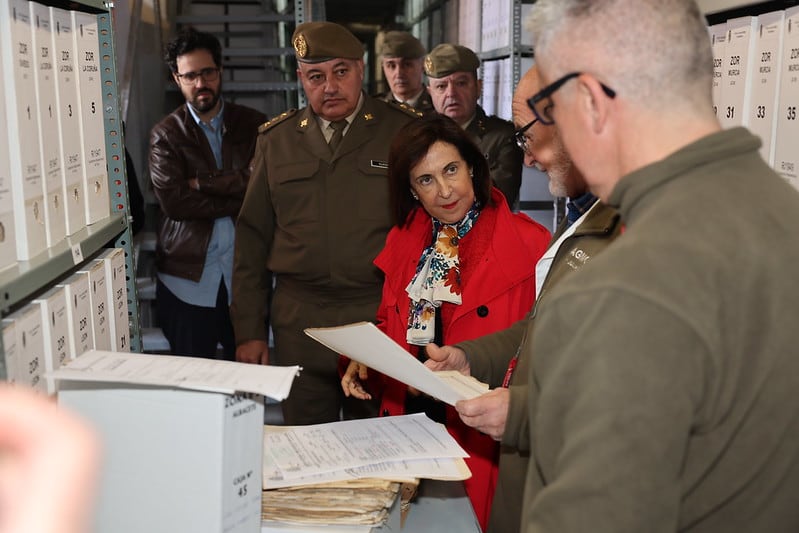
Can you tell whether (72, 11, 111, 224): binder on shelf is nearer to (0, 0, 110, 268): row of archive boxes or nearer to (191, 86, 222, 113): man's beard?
(0, 0, 110, 268): row of archive boxes

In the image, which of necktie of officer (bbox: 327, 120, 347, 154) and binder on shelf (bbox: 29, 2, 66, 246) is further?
necktie of officer (bbox: 327, 120, 347, 154)

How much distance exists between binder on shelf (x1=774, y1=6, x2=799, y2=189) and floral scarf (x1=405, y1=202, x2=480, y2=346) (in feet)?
3.01

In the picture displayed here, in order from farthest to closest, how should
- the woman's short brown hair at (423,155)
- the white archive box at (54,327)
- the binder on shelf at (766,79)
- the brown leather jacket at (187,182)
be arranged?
the brown leather jacket at (187,182), the woman's short brown hair at (423,155), the binder on shelf at (766,79), the white archive box at (54,327)

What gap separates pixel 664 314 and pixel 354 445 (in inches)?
31.4

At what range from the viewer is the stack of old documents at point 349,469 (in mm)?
1289

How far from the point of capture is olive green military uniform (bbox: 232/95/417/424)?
112 inches

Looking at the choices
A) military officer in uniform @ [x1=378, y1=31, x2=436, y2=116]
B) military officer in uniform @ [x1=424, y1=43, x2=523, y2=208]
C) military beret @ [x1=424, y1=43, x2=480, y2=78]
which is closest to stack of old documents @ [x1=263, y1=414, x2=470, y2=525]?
military officer in uniform @ [x1=424, y1=43, x2=523, y2=208]

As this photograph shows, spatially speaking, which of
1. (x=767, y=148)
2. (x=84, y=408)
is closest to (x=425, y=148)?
(x=767, y=148)

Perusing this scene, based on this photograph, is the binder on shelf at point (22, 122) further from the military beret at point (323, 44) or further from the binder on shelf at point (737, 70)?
the military beret at point (323, 44)

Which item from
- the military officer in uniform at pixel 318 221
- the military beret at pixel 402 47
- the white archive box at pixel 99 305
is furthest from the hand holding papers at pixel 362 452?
the military beret at pixel 402 47

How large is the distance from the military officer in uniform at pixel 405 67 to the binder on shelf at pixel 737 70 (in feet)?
8.81

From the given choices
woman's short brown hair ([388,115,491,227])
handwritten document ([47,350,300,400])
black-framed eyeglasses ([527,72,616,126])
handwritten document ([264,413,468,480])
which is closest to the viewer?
black-framed eyeglasses ([527,72,616,126])

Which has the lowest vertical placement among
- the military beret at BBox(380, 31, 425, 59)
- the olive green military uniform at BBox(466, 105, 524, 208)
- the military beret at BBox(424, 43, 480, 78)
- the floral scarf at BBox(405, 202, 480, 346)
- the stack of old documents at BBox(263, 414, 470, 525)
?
the stack of old documents at BBox(263, 414, 470, 525)

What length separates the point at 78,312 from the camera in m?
1.42
